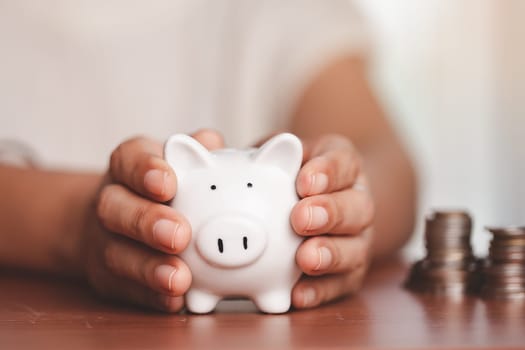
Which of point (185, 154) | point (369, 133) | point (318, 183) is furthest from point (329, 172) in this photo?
point (369, 133)

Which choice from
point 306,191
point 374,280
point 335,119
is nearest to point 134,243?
point 306,191

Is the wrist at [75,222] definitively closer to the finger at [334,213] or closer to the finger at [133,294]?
the finger at [133,294]

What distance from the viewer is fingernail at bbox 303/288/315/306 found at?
666mm

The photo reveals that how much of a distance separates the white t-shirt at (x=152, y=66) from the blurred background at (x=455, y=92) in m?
1.05

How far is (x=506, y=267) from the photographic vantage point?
75cm

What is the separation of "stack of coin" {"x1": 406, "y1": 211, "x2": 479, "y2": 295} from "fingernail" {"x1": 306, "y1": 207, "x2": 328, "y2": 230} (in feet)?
0.66

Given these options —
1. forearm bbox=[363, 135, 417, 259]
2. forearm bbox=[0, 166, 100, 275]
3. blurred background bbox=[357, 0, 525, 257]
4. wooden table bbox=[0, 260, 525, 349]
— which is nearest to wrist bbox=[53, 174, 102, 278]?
forearm bbox=[0, 166, 100, 275]

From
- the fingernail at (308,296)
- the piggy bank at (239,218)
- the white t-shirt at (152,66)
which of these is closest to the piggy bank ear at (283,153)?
the piggy bank at (239,218)

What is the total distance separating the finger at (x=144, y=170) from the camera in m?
0.63

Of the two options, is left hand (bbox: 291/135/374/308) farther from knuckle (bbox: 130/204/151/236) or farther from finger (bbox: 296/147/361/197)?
knuckle (bbox: 130/204/151/236)

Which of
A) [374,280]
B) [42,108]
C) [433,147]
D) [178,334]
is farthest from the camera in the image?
[433,147]

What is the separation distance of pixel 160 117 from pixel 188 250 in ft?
2.98

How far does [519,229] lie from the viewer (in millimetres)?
759

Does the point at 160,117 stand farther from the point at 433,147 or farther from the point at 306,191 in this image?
the point at 433,147
